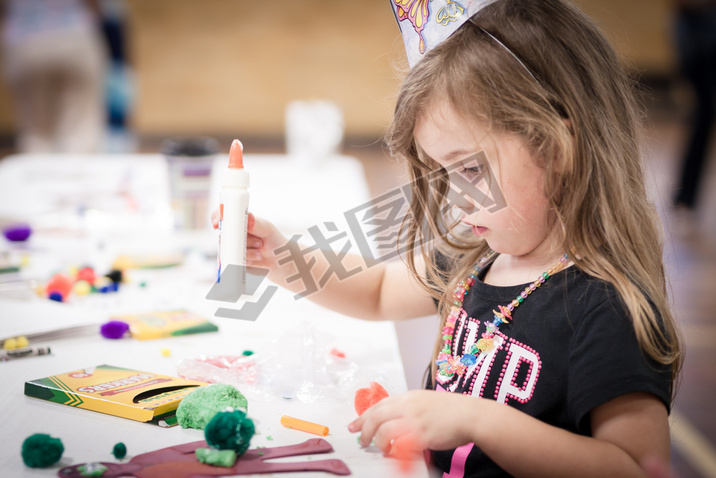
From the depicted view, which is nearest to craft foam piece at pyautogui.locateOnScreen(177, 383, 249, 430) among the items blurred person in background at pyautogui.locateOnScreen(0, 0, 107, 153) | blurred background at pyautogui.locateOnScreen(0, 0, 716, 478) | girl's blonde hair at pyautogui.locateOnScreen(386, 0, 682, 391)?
girl's blonde hair at pyautogui.locateOnScreen(386, 0, 682, 391)

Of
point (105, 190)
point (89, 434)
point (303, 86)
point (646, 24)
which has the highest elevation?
point (646, 24)

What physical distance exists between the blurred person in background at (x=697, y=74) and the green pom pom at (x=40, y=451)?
2.77 metres

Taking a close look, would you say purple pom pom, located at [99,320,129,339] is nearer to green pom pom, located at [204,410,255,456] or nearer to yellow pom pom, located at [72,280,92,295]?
yellow pom pom, located at [72,280,92,295]

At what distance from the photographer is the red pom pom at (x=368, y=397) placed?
0.73m

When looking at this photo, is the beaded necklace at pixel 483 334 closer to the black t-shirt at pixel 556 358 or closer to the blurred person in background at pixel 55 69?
the black t-shirt at pixel 556 358

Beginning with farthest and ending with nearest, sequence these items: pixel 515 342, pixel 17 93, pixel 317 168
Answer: pixel 17 93 < pixel 317 168 < pixel 515 342

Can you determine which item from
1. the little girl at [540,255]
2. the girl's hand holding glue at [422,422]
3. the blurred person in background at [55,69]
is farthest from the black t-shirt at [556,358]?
the blurred person in background at [55,69]

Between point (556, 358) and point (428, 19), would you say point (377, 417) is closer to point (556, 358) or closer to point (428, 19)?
point (556, 358)

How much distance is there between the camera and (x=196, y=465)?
1.96 ft

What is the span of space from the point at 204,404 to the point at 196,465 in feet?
0.27

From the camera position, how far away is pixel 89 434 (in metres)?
0.65

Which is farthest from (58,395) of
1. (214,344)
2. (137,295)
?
(137,295)

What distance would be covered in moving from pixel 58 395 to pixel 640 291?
0.58 metres

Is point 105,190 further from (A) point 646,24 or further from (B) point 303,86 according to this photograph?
(A) point 646,24
